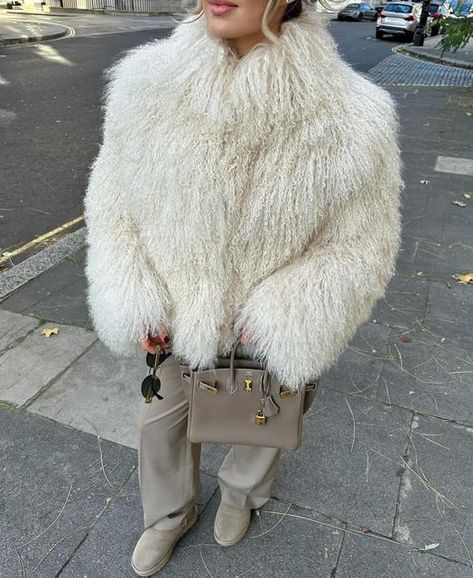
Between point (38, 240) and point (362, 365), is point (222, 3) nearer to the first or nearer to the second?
point (362, 365)

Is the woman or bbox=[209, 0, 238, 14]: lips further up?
bbox=[209, 0, 238, 14]: lips

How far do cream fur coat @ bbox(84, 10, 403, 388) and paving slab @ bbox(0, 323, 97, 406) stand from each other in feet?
4.26

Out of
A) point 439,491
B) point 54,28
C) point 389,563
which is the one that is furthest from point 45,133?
point 54,28

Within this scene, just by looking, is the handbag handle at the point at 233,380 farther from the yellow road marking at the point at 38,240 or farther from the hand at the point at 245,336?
the yellow road marking at the point at 38,240

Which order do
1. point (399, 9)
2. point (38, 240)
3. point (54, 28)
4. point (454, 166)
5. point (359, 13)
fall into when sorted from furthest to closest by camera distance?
point (359, 13) < point (399, 9) < point (54, 28) < point (454, 166) < point (38, 240)

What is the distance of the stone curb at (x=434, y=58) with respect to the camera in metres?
14.3

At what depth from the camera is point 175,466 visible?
1.75 m

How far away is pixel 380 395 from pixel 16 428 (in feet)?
5.81

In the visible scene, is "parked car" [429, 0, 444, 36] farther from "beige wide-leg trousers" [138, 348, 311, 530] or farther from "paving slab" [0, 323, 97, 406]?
"beige wide-leg trousers" [138, 348, 311, 530]

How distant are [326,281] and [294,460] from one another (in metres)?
1.17

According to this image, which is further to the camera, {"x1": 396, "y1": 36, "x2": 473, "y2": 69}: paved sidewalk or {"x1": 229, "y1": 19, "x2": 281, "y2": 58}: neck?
{"x1": 396, "y1": 36, "x2": 473, "y2": 69}: paved sidewalk

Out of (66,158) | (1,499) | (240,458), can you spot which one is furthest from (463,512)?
(66,158)

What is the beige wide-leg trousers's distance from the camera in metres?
1.65

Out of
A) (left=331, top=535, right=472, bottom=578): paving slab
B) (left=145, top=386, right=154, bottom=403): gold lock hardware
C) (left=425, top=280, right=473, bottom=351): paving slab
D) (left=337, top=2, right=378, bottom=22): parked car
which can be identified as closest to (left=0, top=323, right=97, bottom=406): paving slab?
(left=145, top=386, right=154, bottom=403): gold lock hardware
